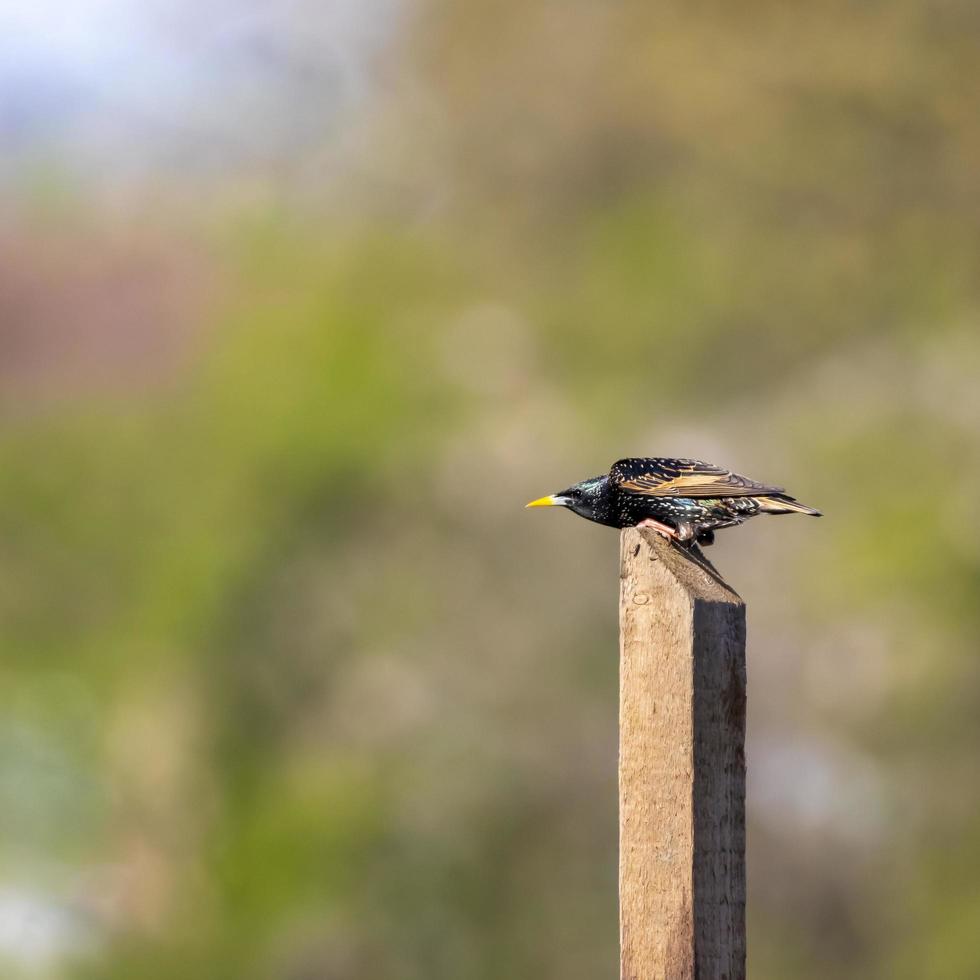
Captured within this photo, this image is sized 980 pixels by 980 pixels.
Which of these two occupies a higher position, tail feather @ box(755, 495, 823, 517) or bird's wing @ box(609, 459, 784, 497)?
bird's wing @ box(609, 459, 784, 497)

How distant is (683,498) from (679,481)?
0.08 m

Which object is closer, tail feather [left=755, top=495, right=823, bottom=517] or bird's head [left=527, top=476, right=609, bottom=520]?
tail feather [left=755, top=495, right=823, bottom=517]

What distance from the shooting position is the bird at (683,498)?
14.1ft

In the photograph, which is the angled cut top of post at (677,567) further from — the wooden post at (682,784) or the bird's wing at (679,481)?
the bird's wing at (679,481)

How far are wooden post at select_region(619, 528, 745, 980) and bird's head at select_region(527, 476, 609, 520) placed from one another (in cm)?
180

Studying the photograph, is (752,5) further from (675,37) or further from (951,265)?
(951,265)

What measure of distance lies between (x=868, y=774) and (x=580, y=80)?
19.5 ft

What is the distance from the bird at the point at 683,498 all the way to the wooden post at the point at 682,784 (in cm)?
151

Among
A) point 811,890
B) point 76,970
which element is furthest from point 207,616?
point 811,890

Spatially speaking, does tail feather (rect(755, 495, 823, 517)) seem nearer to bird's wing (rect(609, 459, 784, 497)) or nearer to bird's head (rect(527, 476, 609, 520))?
bird's wing (rect(609, 459, 784, 497))

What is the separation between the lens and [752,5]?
1112 centimetres

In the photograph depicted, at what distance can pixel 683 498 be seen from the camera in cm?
432

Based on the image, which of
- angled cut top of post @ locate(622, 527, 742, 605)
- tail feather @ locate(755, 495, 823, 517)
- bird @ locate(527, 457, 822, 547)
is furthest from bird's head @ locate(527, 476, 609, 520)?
angled cut top of post @ locate(622, 527, 742, 605)

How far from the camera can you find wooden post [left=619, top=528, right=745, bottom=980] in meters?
2.58
